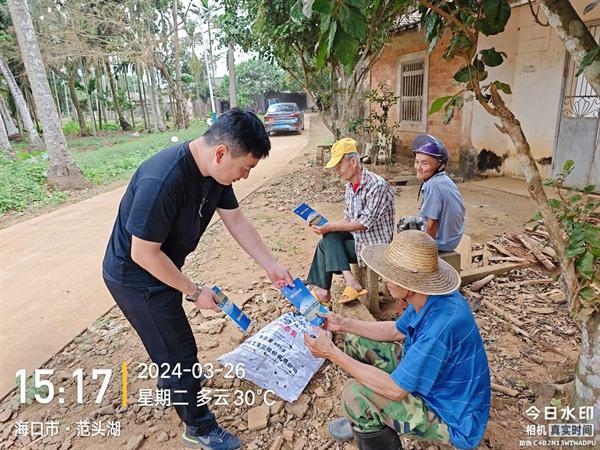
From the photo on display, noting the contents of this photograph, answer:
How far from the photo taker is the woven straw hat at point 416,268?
1666mm

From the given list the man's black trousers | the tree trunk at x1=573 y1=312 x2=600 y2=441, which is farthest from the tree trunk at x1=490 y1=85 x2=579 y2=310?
the man's black trousers

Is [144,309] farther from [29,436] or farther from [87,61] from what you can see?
[87,61]

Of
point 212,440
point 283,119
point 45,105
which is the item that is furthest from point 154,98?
point 212,440

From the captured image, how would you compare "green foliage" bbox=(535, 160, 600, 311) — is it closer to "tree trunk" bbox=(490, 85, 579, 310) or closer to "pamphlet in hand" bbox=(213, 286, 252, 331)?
"tree trunk" bbox=(490, 85, 579, 310)

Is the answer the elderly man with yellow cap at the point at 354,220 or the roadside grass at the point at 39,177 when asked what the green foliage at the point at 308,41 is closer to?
the elderly man with yellow cap at the point at 354,220

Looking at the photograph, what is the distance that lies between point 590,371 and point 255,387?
190cm

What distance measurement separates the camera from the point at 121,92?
2980 centimetres

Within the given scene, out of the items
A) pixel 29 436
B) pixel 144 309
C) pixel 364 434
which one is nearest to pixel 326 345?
pixel 364 434

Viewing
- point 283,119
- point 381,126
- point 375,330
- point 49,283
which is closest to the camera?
point 375,330

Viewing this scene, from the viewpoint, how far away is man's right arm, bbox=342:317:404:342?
214 cm

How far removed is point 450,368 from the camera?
5.45ft

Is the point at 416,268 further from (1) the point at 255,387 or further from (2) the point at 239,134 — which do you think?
(1) the point at 255,387

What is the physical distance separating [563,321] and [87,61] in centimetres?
2281
